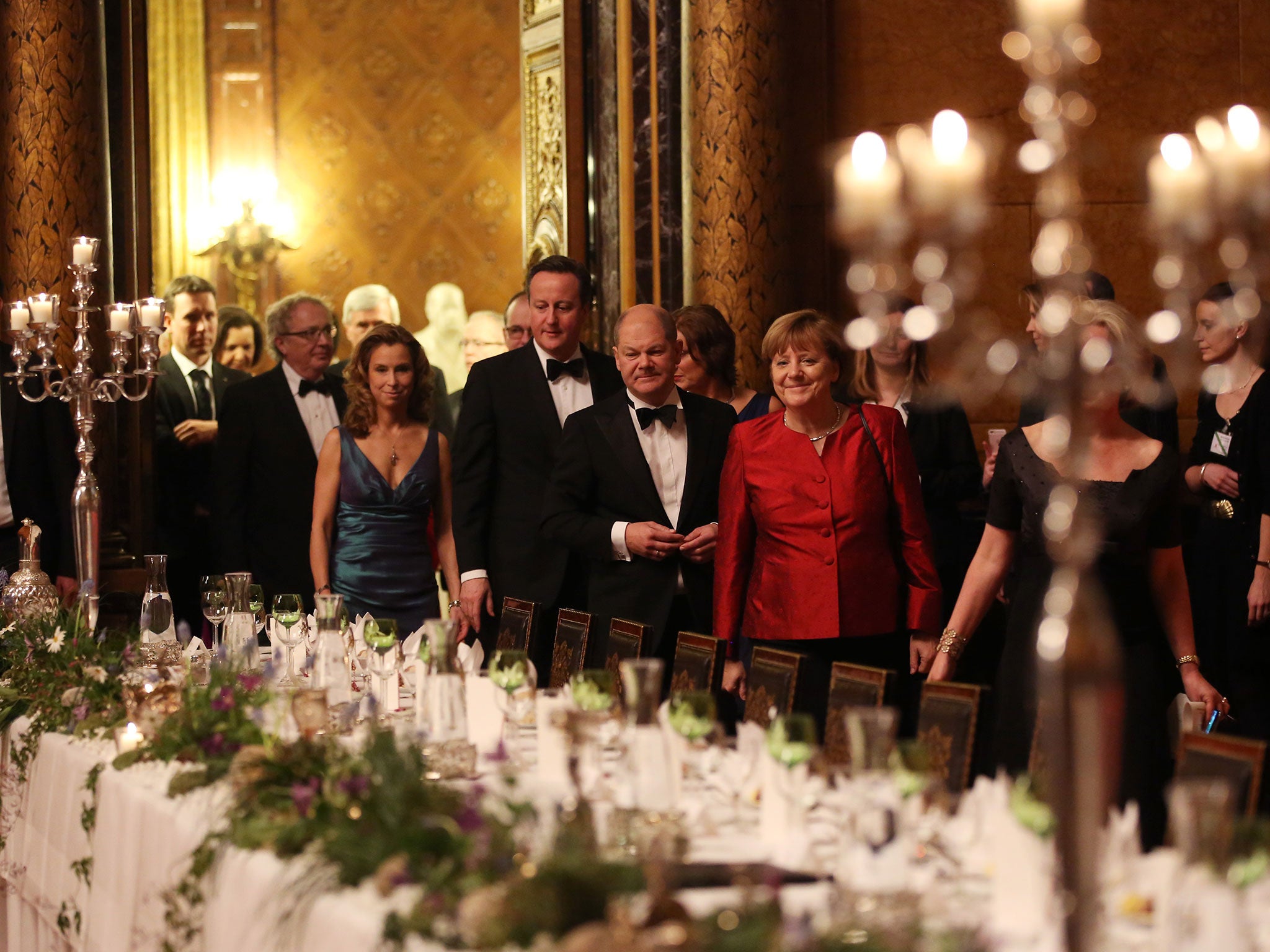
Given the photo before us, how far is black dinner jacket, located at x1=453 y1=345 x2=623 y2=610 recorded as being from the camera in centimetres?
495

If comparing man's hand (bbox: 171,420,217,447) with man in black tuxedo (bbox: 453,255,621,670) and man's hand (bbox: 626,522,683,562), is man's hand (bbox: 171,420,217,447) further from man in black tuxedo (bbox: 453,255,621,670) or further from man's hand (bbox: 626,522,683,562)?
man's hand (bbox: 626,522,683,562)

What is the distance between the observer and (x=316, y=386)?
6.08 m

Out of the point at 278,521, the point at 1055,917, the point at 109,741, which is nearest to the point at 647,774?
the point at 1055,917

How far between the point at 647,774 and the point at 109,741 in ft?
4.89

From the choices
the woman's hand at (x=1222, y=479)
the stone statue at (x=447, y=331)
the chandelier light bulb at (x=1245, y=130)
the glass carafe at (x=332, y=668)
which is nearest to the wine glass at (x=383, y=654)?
the glass carafe at (x=332, y=668)

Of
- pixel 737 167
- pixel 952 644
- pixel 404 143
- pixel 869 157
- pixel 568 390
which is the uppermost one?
pixel 404 143

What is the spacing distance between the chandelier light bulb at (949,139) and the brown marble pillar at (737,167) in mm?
4605

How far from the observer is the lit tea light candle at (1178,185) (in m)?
2.01

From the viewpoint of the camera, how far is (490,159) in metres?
10.3

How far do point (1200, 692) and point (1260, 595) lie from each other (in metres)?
1.54

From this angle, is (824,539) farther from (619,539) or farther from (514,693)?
(514,693)

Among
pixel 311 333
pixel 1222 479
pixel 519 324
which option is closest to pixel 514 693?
pixel 1222 479

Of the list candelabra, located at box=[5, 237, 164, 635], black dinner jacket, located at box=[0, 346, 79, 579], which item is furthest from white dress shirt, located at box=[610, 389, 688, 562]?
black dinner jacket, located at box=[0, 346, 79, 579]

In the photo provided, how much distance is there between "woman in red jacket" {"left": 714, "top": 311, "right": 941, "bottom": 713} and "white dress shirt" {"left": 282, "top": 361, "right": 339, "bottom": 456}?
2331mm
